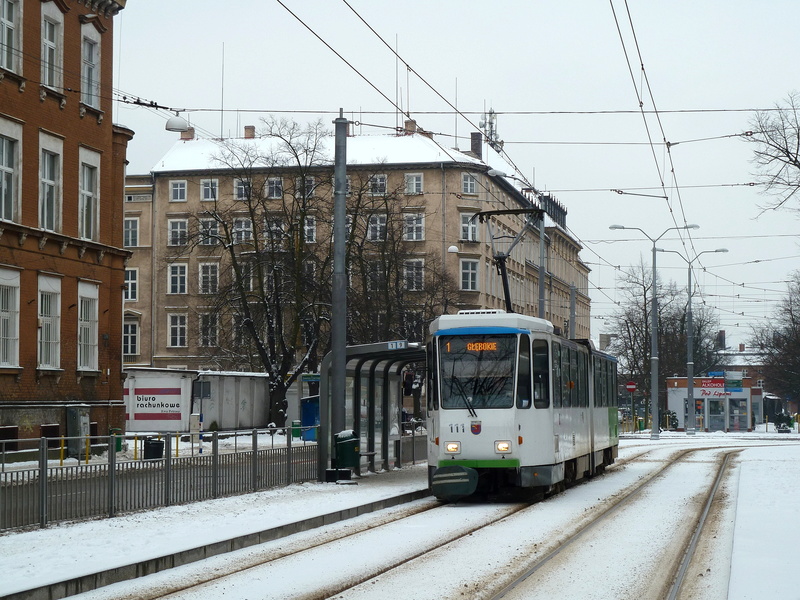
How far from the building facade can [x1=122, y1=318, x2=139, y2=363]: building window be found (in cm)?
4299

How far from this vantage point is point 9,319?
30.3 meters

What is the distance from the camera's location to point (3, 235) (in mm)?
29453

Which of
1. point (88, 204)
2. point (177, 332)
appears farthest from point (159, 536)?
point (177, 332)

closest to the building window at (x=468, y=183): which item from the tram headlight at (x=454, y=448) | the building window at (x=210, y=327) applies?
the building window at (x=210, y=327)

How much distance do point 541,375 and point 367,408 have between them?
5.52 meters

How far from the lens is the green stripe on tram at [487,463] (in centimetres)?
1958

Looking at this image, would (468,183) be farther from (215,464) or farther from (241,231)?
(215,464)

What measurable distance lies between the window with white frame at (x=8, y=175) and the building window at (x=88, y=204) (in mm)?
3165

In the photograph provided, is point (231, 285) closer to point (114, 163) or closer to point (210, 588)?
point (114, 163)

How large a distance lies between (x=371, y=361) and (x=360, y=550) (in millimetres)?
12009

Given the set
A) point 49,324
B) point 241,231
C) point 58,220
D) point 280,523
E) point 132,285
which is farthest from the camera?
point 132,285

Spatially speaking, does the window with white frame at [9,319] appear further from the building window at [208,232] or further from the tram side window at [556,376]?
the building window at [208,232]

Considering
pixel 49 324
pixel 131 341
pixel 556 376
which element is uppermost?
pixel 131 341

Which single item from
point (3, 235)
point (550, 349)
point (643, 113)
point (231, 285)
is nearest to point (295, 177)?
point (231, 285)
